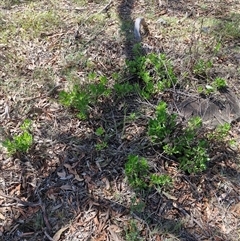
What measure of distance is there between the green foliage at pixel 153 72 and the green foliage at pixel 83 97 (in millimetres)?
365

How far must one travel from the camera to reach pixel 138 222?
→ 7.86 feet

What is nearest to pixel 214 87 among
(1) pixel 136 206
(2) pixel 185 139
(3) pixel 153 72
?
(3) pixel 153 72

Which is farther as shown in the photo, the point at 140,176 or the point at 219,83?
the point at 219,83

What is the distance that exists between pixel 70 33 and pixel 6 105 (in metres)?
1.19

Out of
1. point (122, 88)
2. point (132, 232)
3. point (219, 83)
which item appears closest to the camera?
point (132, 232)

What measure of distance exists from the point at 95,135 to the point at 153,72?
0.89m

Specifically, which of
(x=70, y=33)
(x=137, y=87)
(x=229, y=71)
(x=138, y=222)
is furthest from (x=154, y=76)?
(x=138, y=222)

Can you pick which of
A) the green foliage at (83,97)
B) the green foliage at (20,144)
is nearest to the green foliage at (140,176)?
the green foliage at (83,97)

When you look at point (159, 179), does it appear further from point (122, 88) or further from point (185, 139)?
point (122, 88)

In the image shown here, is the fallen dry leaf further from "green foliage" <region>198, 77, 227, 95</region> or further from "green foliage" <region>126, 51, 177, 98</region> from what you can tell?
"green foliage" <region>198, 77, 227, 95</region>

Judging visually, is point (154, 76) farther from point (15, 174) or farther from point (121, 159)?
point (15, 174)

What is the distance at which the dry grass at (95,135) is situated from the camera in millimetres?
2424

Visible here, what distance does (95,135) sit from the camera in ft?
9.41

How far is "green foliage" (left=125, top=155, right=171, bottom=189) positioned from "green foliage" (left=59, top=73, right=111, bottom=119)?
639 mm
